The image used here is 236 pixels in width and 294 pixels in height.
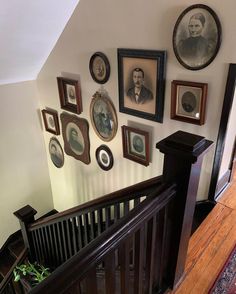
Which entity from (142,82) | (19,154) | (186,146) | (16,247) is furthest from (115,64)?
(16,247)

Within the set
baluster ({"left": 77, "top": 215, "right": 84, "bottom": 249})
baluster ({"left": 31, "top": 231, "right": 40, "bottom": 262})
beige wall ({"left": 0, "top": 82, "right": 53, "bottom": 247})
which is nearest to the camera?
baluster ({"left": 77, "top": 215, "right": 84, "bottom": 249})

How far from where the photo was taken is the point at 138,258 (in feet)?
3.42

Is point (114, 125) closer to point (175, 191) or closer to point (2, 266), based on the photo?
point (175, 191)

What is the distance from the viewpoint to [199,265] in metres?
1.62

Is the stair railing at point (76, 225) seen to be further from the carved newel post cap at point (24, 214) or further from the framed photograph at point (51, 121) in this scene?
the framed photograph at point (51, 121)

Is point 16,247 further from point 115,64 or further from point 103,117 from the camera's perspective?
point 115,64

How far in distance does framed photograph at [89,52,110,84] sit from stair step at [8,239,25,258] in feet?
9.54

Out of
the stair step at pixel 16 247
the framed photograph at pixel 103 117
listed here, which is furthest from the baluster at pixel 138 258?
the stair step at pixel 16 247

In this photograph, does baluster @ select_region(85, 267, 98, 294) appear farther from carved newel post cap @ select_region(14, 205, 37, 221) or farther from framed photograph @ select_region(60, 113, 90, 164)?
framed photograph @ select_region(60, 113, 90, 164)

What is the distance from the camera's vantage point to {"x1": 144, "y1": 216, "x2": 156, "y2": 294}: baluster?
1.05 meters

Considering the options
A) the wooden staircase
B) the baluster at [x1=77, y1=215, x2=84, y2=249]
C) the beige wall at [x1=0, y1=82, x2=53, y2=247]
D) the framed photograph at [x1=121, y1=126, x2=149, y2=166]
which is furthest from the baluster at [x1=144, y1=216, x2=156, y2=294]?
the beige wall at [x1=0, y1=82, x2=53, y2=247]

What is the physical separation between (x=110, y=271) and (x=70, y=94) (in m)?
2.56

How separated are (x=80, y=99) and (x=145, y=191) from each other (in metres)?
2.01

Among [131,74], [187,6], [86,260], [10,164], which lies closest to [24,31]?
[131,74]
